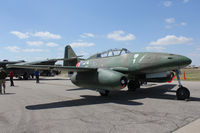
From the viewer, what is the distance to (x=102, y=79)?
7.80 metres

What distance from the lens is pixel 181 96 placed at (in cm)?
761

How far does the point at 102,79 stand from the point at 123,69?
58.5 inches

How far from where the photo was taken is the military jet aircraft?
7.34 meters

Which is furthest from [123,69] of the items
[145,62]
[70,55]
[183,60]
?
[70,55]

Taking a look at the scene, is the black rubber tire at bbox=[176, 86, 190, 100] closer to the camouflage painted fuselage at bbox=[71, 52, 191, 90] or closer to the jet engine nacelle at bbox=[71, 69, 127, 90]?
the camouflage painted fuselage at bbox=[71, 52, 191, 90]

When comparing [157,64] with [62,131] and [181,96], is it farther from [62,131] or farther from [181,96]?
[62,131]

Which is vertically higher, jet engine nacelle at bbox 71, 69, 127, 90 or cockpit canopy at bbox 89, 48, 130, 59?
cockpit canopy at bbox 89, 48, 130, 59

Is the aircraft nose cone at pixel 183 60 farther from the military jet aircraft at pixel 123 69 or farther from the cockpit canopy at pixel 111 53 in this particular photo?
the cockpit canopy at pixel 111 53

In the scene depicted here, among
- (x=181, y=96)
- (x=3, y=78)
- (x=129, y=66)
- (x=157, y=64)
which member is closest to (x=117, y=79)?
(x=129, y=66)

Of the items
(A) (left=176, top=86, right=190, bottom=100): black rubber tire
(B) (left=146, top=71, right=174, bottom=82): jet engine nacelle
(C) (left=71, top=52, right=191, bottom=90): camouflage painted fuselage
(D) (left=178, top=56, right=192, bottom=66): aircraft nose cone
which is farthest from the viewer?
(B) (left=146, top=71, right=174, bottom=82): jet engine nacelle

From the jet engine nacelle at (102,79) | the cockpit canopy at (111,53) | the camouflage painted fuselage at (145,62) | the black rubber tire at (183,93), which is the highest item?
the cockpit canopy at (111,53)

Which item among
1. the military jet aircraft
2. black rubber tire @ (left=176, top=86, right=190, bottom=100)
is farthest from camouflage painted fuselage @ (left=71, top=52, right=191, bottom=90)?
black rubber tire @ (left=176, top=86, right=190, bottom=100)

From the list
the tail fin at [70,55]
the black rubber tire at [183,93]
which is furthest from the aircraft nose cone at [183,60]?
the tail fin at [70,55]

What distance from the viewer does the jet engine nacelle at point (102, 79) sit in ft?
24.1
